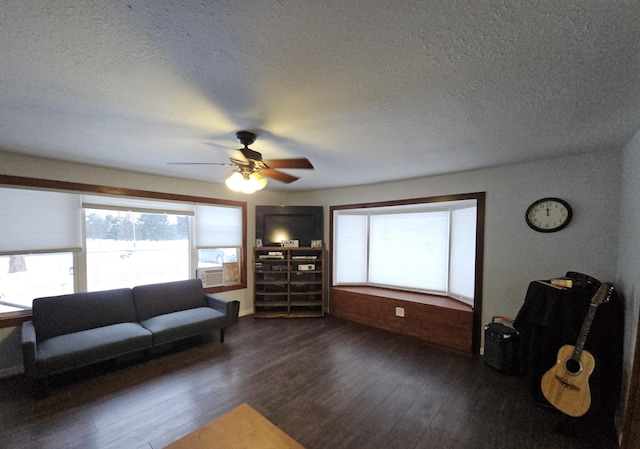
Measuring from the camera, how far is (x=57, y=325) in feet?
8.68

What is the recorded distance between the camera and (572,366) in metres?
1.92

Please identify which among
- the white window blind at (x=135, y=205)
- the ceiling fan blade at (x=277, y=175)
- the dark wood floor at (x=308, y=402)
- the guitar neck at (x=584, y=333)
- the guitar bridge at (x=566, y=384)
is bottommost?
the dark wood floor at (x=308, y=402)

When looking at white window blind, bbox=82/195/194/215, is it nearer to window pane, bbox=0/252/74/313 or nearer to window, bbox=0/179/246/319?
window, bbox=0/179/246/319

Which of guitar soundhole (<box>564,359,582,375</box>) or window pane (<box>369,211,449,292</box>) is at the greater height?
window pane (<box>369,211,449,292</box>)

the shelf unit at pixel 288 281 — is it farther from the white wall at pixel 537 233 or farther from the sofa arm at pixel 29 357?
the sofa arm at pixel 29 357

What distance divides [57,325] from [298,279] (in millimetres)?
3071

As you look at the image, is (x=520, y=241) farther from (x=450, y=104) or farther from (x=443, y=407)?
(x=450, y=104)

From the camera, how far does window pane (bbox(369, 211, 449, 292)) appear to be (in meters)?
3.79

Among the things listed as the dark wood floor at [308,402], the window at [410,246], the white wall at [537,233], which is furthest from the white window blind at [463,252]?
the dark wood floor at [308,402]

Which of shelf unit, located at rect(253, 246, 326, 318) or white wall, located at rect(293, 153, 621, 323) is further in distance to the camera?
shelf unit, located at rect(253, 246, 326, 318)

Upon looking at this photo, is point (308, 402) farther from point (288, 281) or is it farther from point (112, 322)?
point (112, 322)

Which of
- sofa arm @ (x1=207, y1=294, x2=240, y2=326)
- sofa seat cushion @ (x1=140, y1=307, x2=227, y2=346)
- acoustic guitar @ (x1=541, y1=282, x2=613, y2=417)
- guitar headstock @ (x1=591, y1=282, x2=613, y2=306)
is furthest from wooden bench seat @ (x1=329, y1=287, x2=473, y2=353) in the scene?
sofa seat cushion @ (x1=140, y1=307, x2=227, y2=346)

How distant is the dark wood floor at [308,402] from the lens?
1819 millimetres

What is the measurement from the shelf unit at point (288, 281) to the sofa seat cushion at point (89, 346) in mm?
1912
